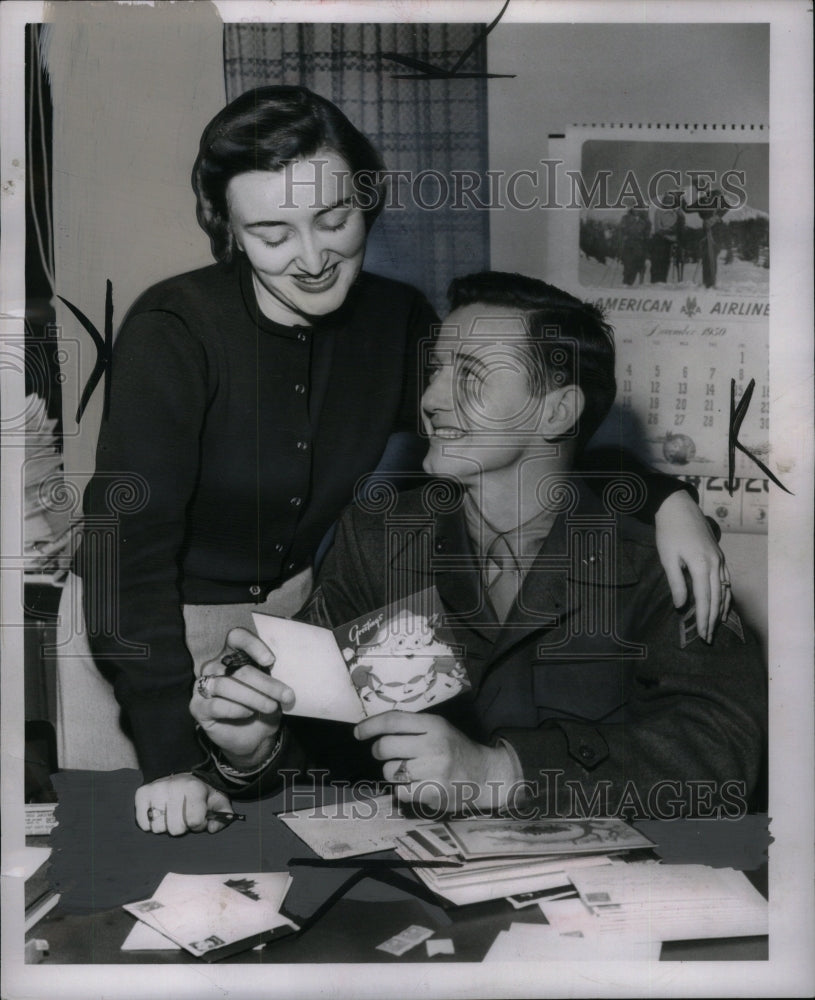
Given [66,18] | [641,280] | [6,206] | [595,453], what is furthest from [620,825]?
[66,18]

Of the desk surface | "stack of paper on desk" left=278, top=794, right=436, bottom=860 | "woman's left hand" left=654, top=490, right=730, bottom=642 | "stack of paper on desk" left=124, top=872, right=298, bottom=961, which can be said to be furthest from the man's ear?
"stack of paper on desk" left=124, top=872, right=298, bottom=961

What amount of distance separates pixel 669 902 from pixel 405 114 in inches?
79.8

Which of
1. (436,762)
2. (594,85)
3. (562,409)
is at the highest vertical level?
(594,85)

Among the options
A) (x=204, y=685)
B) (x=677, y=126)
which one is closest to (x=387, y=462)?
(x=204, y=685)

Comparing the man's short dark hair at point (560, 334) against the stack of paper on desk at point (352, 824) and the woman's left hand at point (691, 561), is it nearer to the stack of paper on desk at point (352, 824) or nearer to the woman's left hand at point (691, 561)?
the woman's left hand at point (691, 561)

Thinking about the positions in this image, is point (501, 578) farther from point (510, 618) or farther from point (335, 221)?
point (335, 221)

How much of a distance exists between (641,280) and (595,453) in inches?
17.2

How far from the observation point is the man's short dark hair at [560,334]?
244cm

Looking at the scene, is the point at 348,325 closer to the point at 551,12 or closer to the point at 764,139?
the point at 551,12

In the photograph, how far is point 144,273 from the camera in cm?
245

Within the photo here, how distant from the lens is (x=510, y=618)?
2457 millimetres

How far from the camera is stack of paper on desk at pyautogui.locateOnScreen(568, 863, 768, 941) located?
2.46 metres

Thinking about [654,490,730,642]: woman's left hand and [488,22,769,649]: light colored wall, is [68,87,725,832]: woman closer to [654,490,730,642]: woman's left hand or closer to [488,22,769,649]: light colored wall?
[654,490,730,642]: woman's left hand

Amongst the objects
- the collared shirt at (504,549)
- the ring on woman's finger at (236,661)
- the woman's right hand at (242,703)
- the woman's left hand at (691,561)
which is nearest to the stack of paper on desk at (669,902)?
the woman's left hand at (691,561)
